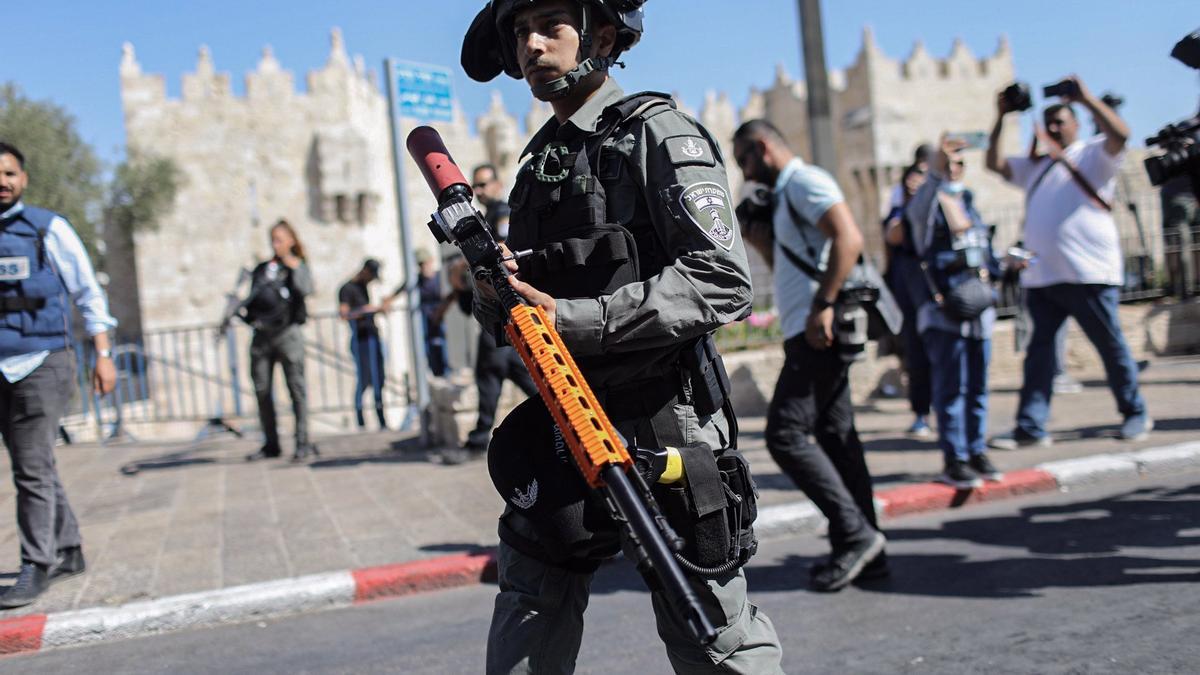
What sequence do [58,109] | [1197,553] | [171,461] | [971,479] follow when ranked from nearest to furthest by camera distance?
[1197,553], [971,479], [171,461], [58,109]

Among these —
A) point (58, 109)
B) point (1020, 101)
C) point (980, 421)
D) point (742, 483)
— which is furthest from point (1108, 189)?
point (58, 109)

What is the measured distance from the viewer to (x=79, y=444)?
386 inches

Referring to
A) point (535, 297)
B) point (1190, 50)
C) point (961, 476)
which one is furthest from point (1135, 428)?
point (535, 297)

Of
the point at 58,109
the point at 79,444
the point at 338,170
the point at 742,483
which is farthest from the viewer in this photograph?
the point at 58,109

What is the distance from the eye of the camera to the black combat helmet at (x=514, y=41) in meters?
2.15

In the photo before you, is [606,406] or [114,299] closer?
[606,406]

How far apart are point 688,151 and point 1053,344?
4.83 meters

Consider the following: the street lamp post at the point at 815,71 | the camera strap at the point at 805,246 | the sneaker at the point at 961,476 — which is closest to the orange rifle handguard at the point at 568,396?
the camera strap at the point at 805,246

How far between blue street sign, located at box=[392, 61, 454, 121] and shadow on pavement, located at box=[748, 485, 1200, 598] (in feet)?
16.2

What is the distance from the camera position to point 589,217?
6.61 ft

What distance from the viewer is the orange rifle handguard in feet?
5.96

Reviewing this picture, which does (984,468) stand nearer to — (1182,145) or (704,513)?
(1182,145)

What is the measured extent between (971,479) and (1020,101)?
2012 millimetres

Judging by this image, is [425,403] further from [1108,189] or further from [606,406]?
[606,406]
